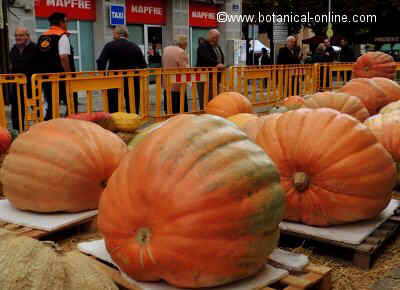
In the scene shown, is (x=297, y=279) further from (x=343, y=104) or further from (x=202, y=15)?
(x=202, y=15)

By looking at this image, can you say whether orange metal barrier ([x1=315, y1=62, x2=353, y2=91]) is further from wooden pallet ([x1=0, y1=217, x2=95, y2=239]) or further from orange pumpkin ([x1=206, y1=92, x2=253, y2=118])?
wooden pallet ([x1=0, y1=217, x2=95, y2=239])

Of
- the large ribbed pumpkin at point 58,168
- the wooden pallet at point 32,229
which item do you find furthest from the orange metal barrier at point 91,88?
the wooden pallet at point 32,229

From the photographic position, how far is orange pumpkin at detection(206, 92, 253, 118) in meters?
7.29

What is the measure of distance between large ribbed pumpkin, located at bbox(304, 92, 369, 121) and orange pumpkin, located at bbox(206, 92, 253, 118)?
1882 millimetres

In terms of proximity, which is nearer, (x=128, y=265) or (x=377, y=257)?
(x=128, y=265)

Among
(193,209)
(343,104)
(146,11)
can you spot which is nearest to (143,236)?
(193,209)

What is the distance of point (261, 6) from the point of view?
104 feet

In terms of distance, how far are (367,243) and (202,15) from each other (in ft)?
62.0

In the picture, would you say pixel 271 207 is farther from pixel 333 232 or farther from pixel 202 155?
pixel 333 232

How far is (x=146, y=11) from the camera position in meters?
18.3

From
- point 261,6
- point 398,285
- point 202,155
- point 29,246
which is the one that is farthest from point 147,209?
point 261,6

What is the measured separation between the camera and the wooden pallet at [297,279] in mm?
2457

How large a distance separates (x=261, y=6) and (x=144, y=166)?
31.1m

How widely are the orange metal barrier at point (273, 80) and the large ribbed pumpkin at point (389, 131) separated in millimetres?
5439
